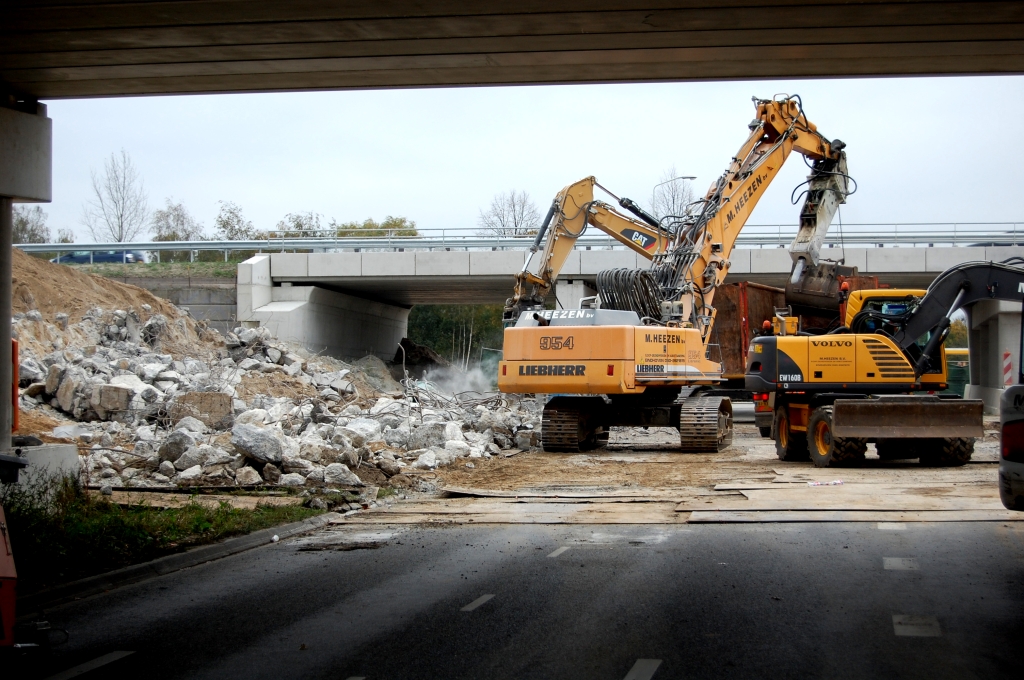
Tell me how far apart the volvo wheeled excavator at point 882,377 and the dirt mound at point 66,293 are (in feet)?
64.7

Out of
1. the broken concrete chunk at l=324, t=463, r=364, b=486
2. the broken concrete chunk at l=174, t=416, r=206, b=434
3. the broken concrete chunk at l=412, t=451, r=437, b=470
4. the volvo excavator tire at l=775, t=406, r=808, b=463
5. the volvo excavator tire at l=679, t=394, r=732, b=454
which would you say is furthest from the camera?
the volvo excavator tire at l=679, t=394, r=732, b=454

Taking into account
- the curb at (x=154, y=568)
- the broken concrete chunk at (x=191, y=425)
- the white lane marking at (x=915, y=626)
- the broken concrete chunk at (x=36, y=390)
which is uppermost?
the broken concrete chunk at (x=36, y=390)

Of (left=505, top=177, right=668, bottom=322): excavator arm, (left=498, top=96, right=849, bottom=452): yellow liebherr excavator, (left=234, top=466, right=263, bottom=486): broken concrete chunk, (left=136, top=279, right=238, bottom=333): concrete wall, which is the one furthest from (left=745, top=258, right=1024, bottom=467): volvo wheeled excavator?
(left=136, top=279, right=238, bottom=333): concrete wall

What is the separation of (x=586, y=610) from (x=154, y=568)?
4.48 m

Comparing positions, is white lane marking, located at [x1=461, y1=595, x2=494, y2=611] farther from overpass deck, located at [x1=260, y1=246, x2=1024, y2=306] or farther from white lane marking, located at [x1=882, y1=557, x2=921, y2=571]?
overpass deck, located at [x1=260, y1=246, x2=1024, y2=306]

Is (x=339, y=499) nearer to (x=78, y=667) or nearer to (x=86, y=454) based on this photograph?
(x=86, y=454)

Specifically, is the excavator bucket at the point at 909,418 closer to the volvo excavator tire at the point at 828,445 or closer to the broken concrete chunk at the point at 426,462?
the volvo excavator tire at the point at 828,445

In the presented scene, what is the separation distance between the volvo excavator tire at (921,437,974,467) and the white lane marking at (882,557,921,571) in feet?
26.1

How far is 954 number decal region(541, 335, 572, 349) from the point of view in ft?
64.0

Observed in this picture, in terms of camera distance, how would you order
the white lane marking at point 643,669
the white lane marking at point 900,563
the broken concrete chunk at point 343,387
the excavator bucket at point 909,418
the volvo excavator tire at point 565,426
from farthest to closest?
1. the broken concrete chunk at point 343,387
2. the volvo excavator tire at point 565,426
3. the excavator bucket at point 909,418
4. the white lane marking at point 900,563
5. the white lane marking at point 643,669

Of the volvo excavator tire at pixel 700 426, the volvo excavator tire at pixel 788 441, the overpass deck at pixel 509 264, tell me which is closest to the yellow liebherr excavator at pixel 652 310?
the volvo excavator tire at pixel 700 426

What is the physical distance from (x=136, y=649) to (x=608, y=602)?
3.43m

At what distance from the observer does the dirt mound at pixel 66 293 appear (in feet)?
93.9

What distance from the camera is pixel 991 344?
33094mm
